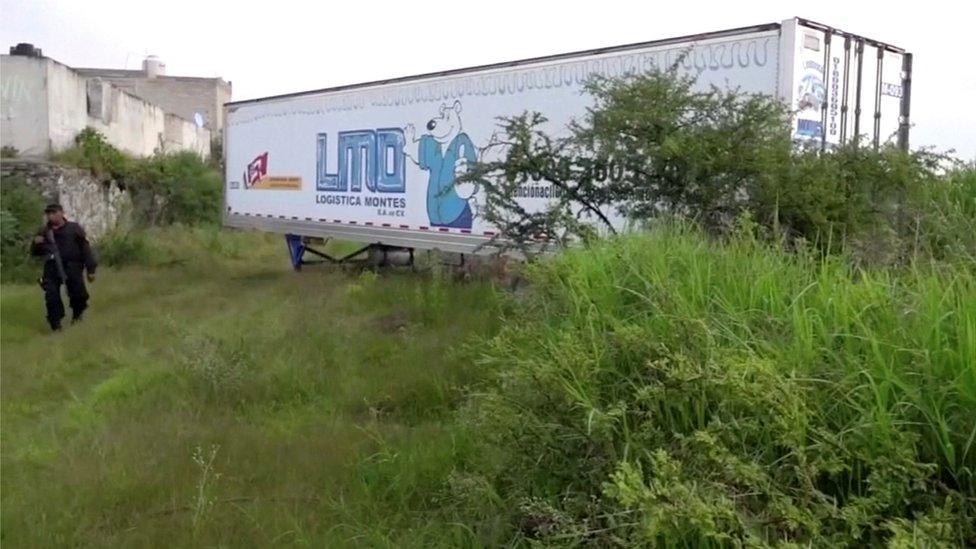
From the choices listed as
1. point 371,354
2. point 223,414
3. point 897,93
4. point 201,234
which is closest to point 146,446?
point 223,414

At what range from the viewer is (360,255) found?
54.4ft

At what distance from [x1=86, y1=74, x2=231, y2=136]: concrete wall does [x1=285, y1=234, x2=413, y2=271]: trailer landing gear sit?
27.4 metres

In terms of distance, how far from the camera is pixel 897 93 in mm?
8633

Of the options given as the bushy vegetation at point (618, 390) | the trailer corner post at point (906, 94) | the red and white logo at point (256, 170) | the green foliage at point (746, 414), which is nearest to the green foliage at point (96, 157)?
the red and white logo at point (256, 170)

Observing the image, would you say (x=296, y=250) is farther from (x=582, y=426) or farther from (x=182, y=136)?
(x=182, y=136)

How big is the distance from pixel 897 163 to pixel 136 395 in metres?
5.91

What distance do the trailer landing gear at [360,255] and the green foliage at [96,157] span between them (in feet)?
16.1

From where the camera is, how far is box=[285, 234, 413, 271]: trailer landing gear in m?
15.4

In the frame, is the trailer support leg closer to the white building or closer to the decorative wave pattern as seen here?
Answer: the decorative wave pattern

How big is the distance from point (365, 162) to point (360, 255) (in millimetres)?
3130

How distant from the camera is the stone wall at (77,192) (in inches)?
660

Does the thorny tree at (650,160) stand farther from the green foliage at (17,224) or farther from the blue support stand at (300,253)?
the green foliage at (17,224)

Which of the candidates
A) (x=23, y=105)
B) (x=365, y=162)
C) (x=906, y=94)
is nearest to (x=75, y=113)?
(x=23, y=105)

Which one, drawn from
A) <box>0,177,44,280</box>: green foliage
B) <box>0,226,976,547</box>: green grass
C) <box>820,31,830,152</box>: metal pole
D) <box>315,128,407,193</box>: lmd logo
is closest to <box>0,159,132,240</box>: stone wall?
<box>0,177,44,280</box>: green foliage
